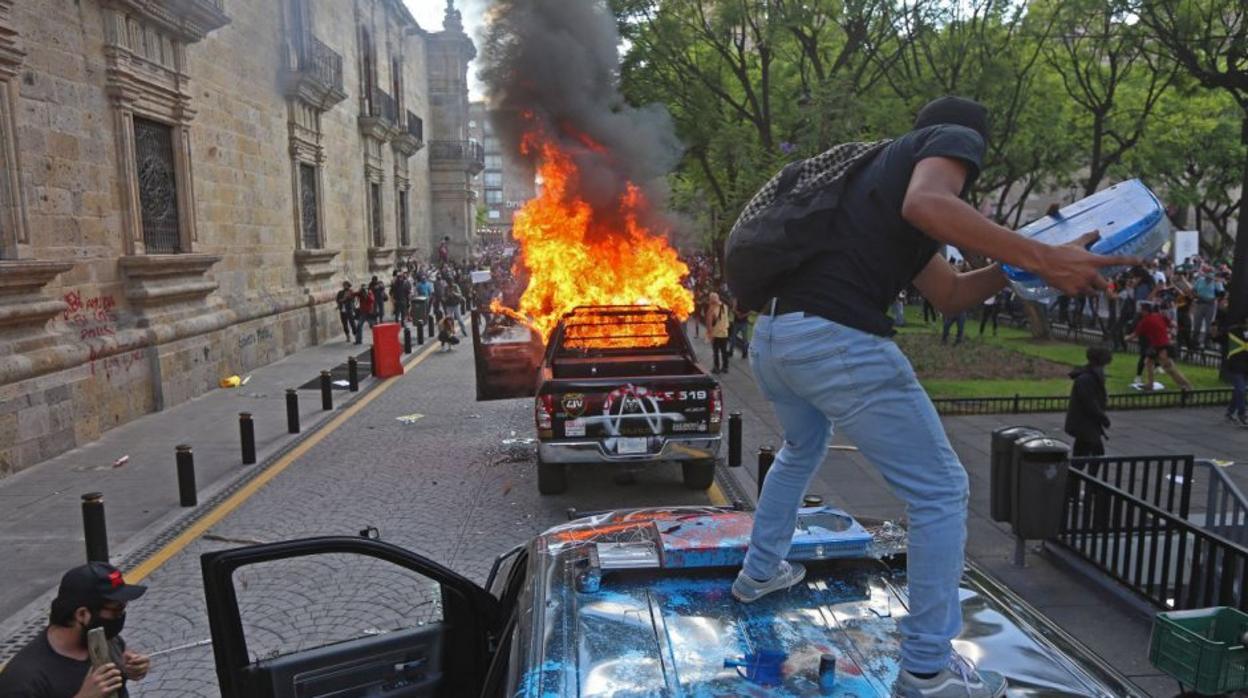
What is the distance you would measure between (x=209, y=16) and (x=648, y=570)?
1442 centimetres

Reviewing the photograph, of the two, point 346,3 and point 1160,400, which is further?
point 346,3

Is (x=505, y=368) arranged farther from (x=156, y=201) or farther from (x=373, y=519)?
(x=156, y=201)

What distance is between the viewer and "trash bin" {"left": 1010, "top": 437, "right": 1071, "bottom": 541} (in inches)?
236

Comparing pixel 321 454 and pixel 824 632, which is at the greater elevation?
pixel 824 632

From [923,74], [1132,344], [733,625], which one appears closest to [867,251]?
[733,625]

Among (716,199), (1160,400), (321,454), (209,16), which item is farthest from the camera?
(716,199)

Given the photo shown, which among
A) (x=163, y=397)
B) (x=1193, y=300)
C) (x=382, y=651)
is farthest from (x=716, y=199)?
(x=382, y=651)

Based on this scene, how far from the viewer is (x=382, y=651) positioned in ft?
9.46

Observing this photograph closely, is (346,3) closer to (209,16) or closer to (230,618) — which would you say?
(209,16)

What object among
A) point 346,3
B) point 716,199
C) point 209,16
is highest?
point 346,3

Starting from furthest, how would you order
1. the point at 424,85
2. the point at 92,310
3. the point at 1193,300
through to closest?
the point at 424,85, the point at 1193,300, the point at 92,310

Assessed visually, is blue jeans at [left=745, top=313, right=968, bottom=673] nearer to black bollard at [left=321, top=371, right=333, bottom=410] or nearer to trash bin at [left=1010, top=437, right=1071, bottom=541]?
trash bin at [left=1010, top=437, right=1071, bottom=541]

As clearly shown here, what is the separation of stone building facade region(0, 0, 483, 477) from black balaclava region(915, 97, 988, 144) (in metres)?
10.0

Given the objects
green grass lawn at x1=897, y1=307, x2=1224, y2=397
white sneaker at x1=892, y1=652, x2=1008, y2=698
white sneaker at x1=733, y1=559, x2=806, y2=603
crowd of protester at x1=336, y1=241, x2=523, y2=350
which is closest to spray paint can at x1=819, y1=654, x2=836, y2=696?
white sneaker at x1=892, y1=652, x2=1008, y2=698
